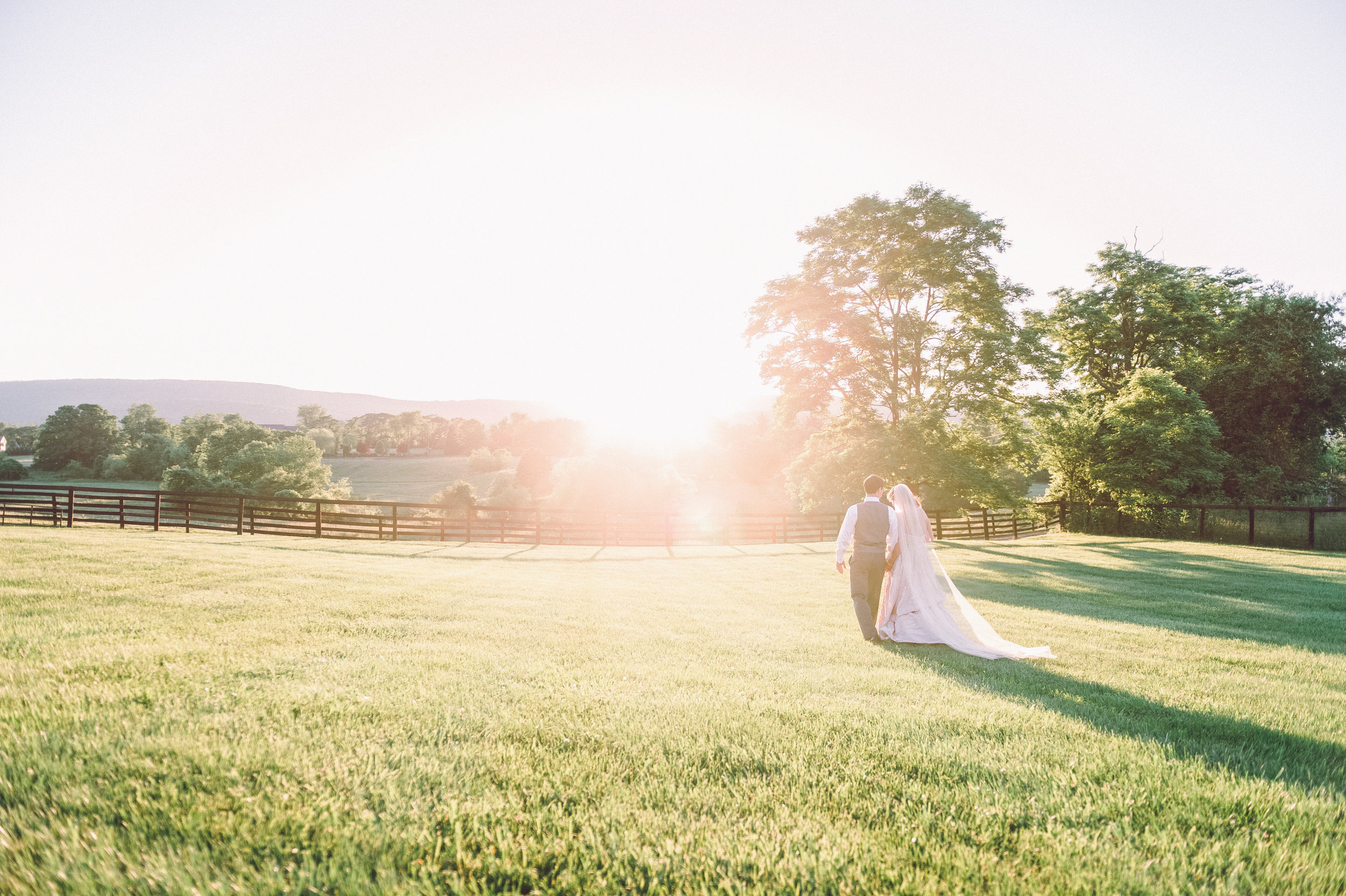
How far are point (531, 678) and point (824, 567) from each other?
1269cm

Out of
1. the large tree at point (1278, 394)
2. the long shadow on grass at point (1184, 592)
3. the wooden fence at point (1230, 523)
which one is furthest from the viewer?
the large tree at point (1278, 394)

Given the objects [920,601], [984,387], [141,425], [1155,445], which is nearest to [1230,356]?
[1155,445]

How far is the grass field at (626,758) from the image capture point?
86.5 inches

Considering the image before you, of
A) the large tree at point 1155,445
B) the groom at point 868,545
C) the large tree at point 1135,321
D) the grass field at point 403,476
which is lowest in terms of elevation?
the grass field at point 403,476

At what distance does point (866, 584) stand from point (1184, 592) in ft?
29.5

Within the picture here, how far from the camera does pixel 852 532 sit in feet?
23.9

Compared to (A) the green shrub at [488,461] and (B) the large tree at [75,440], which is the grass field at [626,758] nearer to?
(A) the green shrub at [488,461]

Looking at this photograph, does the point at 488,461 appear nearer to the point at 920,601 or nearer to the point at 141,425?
the point at 141,425

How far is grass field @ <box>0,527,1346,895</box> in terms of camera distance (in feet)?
7.21

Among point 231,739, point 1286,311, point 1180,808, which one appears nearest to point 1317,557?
point 1286,311

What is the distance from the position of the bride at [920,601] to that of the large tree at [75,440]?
299ft

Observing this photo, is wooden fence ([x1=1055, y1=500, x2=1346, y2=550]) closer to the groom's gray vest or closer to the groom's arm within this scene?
the groom's gray vest

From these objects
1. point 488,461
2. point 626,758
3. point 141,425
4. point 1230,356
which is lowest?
point 626,758

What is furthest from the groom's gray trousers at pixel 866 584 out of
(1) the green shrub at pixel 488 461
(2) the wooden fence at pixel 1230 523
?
(1) the green shrub at pixel 488 461
